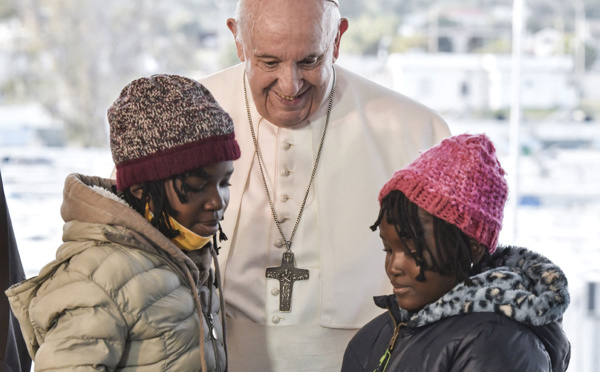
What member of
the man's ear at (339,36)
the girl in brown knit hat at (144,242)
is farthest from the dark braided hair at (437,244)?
the man's ear at (339,36)

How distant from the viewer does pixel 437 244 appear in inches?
51.6

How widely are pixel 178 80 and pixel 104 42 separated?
6460 mm

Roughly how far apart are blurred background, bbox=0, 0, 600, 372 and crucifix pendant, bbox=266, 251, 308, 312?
17.6 ft

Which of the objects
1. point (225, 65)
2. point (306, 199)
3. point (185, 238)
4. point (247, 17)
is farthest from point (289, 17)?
point (225, 65)

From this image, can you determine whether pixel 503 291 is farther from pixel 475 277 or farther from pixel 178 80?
pixel 178 80

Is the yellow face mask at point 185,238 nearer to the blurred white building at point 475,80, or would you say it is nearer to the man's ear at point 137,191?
the man's ear at point 137,191

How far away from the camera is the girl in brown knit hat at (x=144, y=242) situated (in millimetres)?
1290

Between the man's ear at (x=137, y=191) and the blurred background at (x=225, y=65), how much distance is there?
579cm

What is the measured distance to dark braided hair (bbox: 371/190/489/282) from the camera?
1.31m

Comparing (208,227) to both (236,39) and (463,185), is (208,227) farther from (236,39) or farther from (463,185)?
(236,39)

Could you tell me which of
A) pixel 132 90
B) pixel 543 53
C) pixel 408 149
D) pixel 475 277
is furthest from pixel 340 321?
pixel 543 53

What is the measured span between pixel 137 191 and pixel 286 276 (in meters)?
0.58

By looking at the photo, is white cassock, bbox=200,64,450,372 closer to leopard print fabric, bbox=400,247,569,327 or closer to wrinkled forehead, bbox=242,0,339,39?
wrinkled forehead, bbox=242,0,339,39

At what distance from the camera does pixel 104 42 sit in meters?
7.58
